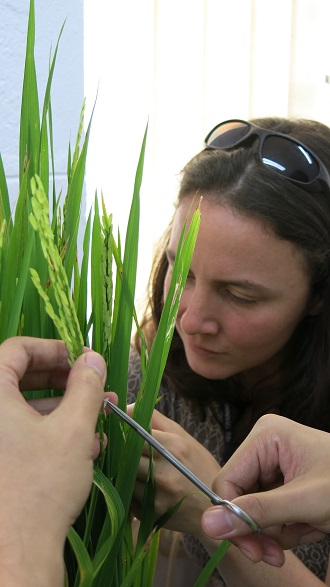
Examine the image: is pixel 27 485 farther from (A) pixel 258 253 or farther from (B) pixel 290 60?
(B) pixel 290 60

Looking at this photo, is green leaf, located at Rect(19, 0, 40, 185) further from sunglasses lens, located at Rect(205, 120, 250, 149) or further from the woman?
sunglasses lens, located at Rect(205, 120, 250, 149)

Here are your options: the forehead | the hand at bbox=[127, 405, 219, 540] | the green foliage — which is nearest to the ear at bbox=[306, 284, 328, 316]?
the forehead

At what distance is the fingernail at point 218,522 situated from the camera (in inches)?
21.9

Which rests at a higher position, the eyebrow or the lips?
the eyebrow

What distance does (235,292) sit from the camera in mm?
1079

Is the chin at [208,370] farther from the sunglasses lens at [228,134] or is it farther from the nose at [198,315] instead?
the sunglasses lens at [228,134]

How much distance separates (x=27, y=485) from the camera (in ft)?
1.34

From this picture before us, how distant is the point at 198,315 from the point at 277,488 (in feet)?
1.53

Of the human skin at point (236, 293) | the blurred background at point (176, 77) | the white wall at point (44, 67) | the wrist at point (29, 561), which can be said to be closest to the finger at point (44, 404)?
the wrist at point (29, 561)

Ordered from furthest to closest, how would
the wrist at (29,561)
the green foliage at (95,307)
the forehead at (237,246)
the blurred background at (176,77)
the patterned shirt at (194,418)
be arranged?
the blurred background at (176,77)
the patterned shirt at (194,418)
the forehead at (237,246)
the green foliage at (95,307)
the wrist at (29,561)

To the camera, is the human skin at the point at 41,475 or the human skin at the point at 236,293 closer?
the human skin at the point at 41,475

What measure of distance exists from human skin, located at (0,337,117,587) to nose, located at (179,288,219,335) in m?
0.62

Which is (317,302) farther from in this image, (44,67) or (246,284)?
(44,67)

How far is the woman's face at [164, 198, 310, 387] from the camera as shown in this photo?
1.05 metres
